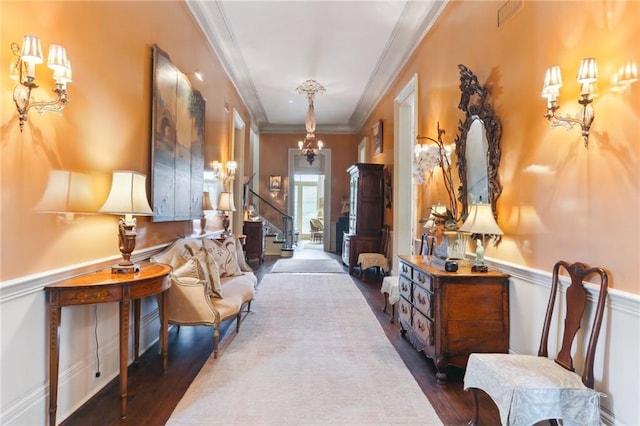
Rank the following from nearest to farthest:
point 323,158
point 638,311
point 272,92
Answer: point 638,311, point 272,92, point 323,158

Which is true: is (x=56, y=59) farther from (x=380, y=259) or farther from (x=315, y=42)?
(x=380, y=259)

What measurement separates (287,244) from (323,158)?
320 cm

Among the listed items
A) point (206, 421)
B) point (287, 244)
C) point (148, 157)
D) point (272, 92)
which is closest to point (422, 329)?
point (206, 421)

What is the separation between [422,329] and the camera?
3.12 m

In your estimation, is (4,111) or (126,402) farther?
(126,402)

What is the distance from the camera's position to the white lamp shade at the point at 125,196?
8.05ft

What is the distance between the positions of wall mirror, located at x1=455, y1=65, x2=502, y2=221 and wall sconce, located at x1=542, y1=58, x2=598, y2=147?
32.6 inches

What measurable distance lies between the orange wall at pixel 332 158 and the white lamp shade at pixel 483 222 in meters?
8.38

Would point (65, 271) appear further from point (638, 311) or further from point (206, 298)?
point (638, 311)

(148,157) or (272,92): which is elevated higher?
(272,92)

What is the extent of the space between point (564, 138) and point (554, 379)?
1.46 metres

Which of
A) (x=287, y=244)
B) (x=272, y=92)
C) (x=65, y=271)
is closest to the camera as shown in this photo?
(x=65, y=271)

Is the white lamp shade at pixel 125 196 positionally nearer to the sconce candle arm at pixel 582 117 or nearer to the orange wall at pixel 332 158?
the sconce candle arm at pixel 582 117

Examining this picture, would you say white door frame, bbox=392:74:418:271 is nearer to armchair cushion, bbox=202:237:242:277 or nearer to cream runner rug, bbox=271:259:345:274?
cream runner rug, bbox=271:259:345:274
